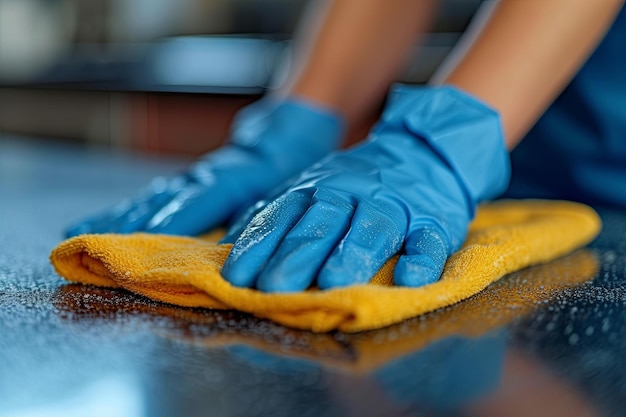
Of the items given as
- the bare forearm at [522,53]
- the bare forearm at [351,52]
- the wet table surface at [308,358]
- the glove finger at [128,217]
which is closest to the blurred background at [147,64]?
the bare forearm at [351,52]

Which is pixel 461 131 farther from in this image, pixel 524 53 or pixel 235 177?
pixel 235 177

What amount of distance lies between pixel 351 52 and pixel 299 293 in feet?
2.28

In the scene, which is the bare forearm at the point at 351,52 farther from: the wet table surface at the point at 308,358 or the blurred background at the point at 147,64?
the blurred background at the point at 147,64

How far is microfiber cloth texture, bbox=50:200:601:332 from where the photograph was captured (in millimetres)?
440

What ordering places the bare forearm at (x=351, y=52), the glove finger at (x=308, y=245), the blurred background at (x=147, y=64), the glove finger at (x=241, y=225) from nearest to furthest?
the glove finger at (x=308, y=245) < the glove finger at (x=241, y=225) < the bare forearm at (x=351, y=52) < the blurred background at (x=147, y=64)

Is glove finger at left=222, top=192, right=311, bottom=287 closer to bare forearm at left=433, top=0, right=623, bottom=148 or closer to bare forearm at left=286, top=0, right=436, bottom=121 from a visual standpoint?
bare forearm at left=433, top=0, right=623, bottom=148

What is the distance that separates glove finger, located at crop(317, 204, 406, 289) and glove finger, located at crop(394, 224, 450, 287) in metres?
0.01

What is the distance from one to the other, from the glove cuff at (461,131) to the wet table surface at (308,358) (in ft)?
0.41

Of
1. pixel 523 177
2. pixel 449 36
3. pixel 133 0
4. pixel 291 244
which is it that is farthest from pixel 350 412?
pixel 133 0

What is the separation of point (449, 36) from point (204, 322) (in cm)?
233

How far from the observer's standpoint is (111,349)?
0.41 meters

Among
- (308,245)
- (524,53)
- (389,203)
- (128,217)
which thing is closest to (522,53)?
(524,53)

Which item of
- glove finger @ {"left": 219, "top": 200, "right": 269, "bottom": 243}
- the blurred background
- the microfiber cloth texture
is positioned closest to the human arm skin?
the microfiber cloth texture

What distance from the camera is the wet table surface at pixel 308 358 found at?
0.34 metres
